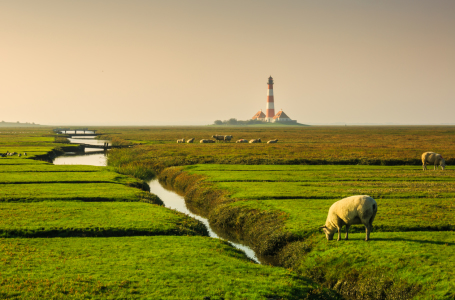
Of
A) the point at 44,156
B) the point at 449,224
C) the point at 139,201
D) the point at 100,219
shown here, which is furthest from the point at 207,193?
the point at 44,156

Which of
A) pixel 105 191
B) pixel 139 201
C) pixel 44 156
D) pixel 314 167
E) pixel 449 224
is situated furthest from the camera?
pixel 44 156

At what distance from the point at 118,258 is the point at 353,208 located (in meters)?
10.9

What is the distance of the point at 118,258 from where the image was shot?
16562mm

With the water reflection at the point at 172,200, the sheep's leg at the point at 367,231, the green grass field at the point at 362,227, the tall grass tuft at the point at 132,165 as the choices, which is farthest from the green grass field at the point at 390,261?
the tall grass tuft at the point at 132,165

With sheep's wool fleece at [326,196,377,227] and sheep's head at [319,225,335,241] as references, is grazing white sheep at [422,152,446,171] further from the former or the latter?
sheep's wool fleece at [326,196,377,227]

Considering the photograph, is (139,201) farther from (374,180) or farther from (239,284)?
(374,180)

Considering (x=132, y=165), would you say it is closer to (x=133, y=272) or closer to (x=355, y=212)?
Result: (x=133, y=272)

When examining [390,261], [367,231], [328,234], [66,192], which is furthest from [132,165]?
[390,261]

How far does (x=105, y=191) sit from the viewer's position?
32781 millimetres

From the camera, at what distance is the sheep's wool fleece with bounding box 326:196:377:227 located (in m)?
16.5

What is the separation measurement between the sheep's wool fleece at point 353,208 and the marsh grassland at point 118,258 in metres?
3.50

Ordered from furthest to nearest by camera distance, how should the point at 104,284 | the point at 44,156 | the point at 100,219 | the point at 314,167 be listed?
the point at 44,156, the point at 314,167, the point at 100,219, the point at 104,284

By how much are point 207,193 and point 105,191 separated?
916cm

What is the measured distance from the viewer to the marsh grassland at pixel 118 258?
13398mm
